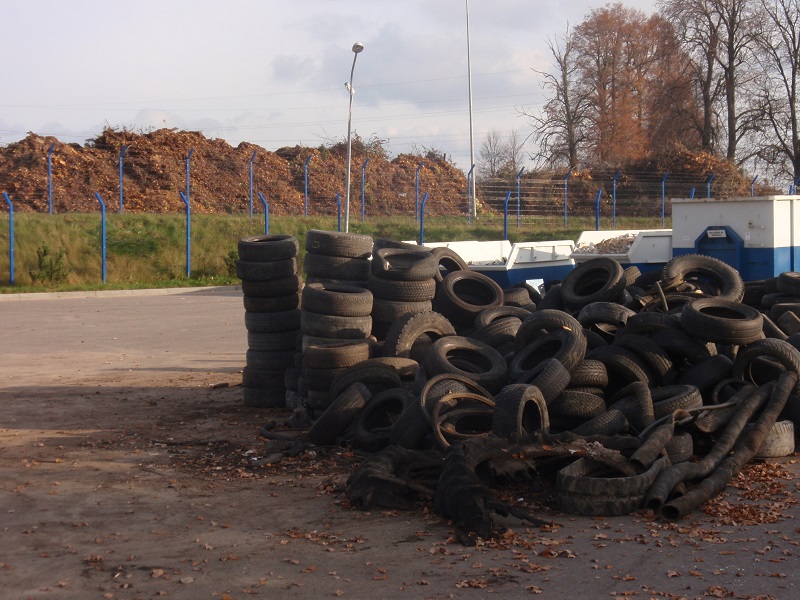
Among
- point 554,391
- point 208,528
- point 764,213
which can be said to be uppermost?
point 764,213

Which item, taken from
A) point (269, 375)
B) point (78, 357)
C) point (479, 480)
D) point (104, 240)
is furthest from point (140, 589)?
point (104, 240)

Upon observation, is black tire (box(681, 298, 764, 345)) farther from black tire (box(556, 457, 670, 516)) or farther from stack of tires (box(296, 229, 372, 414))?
stack of tires (box(296, 229, 372, 414))

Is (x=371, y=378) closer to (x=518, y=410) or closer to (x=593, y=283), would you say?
(x=518, y=410)

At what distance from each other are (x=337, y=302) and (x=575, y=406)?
329 cm

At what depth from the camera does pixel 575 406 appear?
8188 millimetres

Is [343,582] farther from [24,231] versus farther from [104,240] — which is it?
[24,231]

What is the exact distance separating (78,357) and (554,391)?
394 inches

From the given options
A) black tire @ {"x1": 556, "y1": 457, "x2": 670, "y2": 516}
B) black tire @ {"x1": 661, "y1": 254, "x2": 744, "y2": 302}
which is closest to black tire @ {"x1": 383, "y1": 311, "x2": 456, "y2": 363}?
black tire @ {"x1": 661, "y1": 254, "x2": 744, "y2": 302}

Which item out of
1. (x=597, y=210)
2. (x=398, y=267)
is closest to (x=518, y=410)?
(x=398, y=267)

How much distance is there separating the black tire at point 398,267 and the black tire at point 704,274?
9.90 ft

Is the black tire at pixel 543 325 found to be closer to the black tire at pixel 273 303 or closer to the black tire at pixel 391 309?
the black tire at pixel 391 309

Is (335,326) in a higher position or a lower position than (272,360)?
higher

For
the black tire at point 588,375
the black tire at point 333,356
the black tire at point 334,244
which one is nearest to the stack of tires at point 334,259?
the black tire at point 334,244

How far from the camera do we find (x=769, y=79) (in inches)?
1837
